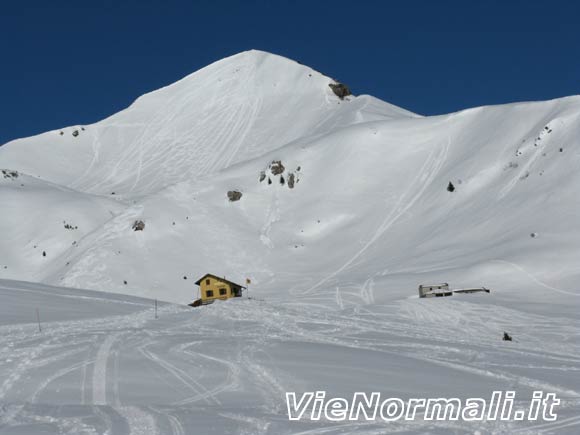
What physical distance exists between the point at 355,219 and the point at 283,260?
11488 mm

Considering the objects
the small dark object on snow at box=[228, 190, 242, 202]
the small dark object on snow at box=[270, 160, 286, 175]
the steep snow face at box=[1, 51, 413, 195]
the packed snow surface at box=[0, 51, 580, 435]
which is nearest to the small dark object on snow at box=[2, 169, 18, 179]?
the packed snow surface at box=[0, 51, 580, 435]

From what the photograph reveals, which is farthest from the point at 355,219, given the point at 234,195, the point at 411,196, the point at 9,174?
the point at 9,174

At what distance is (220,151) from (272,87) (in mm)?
34963

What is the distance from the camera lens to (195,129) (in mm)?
157750

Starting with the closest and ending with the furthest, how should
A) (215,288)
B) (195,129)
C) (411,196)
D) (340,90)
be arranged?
(215,288) < (411,196) < (195,129) < (340,90)

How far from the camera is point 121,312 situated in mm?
32875

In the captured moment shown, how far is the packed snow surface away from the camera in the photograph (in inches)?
643

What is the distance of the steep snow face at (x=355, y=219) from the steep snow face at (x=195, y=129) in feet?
18.5

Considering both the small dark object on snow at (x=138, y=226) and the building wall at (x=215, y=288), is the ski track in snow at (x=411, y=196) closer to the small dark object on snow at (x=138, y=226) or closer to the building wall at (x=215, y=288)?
the building wall at (x=215, y=288)

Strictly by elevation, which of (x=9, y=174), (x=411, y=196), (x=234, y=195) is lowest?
(x=411, y=196)

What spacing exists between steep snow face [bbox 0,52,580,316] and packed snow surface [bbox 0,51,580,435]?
31 centimetres

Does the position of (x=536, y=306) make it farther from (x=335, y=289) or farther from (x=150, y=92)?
(x=150, y=92)

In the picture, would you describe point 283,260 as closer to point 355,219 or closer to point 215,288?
point 355,219

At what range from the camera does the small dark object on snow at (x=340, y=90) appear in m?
159
